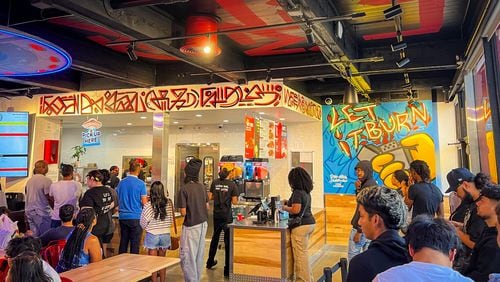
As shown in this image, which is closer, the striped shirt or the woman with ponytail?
the woman with ponytail

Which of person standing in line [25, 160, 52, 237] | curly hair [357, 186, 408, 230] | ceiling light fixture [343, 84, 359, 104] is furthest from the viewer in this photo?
ceiling light fixture [343, 84, 359, 104]

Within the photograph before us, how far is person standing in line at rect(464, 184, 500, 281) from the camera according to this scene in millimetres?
2271

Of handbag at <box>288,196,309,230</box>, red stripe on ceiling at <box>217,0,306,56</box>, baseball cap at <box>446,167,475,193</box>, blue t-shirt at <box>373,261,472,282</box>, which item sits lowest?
handbag at <box>288,196,309,230</box>

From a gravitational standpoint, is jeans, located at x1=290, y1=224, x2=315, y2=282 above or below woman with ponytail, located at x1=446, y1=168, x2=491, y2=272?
below

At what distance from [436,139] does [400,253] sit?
23.8ft

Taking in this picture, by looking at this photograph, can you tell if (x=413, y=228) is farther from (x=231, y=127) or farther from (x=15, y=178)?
(x=15, y=178)

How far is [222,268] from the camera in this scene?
638 centimetres

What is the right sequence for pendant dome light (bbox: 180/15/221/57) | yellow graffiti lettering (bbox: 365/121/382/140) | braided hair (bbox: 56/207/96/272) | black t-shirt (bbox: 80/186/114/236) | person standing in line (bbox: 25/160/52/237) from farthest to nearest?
yellow graffiti lettering (bbox: 365/121/382/140) < person standing in line (bbox: 25/160/52/237) < black t-shirt (bbox: 80/186/114/236) < pendant dome light (bbox: 180/15/221/57) < braided hair (bbox: 56/207/96/272)

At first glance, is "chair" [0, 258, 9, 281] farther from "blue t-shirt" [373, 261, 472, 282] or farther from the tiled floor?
"blue t-shirt" [373, 261, 472, 282]

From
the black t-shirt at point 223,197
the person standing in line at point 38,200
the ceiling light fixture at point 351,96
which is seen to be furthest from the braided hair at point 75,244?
the ceiling light fixture at point 351,96

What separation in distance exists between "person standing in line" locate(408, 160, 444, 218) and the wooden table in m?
2.92

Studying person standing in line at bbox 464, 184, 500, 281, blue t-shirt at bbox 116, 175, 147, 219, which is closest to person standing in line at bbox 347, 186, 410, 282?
person standing in line at bbox 464, 184, 500, 281

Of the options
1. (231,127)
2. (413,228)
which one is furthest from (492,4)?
(231,127)

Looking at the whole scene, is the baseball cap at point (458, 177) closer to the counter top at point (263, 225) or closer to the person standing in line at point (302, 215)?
the person standing in line at point (302, 215)
